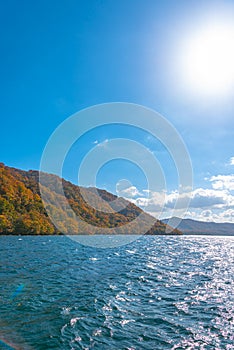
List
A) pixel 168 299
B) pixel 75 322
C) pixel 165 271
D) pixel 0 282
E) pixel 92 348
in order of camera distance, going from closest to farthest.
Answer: pixel 92 348, pixel 75 322, pixel 168 299, pixel 0 282, pixel 165 271

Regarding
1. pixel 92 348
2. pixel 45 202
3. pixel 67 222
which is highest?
pixel 45 202

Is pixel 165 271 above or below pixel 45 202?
below

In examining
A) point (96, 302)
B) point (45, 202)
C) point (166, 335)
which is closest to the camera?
point (166, 335)

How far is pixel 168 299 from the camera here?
20.8 meters

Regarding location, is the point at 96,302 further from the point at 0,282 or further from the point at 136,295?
the point at 0,282

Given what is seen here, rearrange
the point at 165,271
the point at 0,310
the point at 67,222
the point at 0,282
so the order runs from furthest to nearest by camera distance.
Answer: the point at 67,222 < the point at 165,271 < the point at 0,282 < the point at 0,310

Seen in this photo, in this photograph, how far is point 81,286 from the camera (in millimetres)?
23594

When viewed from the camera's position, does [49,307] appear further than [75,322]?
Yes

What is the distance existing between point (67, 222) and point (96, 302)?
126894 millimetres

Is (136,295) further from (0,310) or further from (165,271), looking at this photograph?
(165,271)

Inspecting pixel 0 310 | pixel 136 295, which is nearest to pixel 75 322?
pixel 0 310

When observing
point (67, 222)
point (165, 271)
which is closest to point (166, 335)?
point (165, 271)

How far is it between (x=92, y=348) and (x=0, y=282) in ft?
46.3

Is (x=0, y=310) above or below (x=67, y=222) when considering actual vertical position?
below
